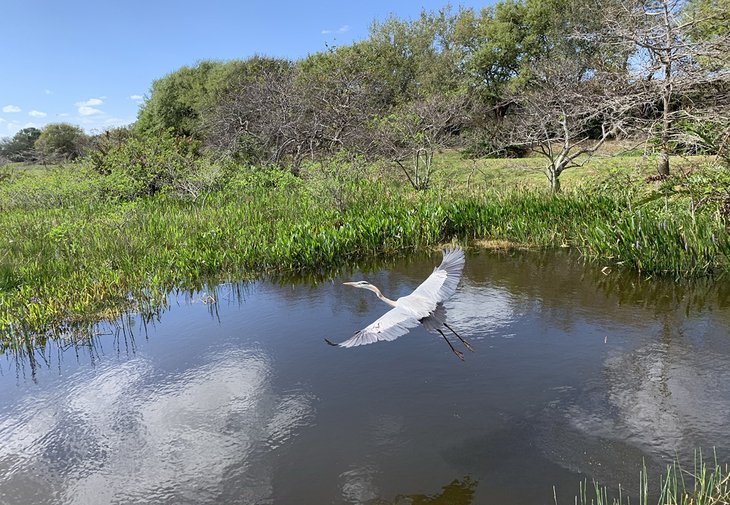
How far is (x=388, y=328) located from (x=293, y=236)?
194 inches

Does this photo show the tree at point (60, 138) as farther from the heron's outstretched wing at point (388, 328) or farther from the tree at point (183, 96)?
the heron's outstretched wing at point (388, 328)

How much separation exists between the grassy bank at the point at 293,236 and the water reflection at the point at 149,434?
6.42ft

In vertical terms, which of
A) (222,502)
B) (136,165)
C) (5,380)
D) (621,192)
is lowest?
(222,502)

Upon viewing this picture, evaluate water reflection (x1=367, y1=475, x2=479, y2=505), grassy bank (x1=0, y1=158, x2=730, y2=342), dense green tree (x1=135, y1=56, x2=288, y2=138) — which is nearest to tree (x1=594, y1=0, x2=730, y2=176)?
grassy bank (x1=0, y1=158, x2=730, y2=342)

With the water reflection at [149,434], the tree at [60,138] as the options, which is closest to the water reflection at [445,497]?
the water reflection at [149,434]

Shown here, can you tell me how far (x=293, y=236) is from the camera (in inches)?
325

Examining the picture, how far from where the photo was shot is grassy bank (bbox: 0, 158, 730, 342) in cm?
653

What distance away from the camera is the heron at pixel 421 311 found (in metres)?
3.48

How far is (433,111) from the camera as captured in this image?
44.9ft

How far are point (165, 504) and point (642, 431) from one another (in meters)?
3.29

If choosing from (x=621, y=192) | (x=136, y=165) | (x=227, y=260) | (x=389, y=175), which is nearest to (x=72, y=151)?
(x=136, y=165)

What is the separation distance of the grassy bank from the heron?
12.2 ft

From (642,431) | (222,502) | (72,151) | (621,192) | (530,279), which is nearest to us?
(222,502)

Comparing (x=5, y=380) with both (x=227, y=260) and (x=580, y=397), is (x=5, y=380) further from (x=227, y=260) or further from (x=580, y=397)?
(x=580, y=397)
